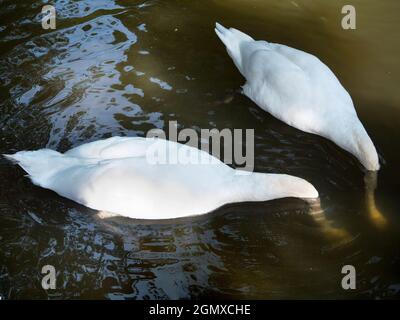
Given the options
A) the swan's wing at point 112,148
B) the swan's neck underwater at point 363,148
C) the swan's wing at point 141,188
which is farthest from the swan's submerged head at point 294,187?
the swan's wing at point 112,148

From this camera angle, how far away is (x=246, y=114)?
6.36 meters

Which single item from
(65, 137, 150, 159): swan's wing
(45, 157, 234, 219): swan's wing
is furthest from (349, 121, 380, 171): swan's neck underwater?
(65, 137, 150, 159): swan's wing

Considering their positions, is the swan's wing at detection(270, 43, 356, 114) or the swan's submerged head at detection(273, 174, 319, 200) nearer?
the swan's submerged head at detection(273, 174, 319, 200)

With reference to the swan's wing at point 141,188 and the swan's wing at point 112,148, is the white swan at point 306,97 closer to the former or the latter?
the swan's wing at point 141,188

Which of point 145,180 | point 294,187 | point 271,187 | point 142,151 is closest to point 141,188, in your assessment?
point 145,180

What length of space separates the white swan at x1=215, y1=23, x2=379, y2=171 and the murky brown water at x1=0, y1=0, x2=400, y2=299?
0.12 metres

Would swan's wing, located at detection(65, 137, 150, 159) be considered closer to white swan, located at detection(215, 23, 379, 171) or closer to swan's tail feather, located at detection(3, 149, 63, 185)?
swan's tail feather, located at detection(3, 149, 63, 185)

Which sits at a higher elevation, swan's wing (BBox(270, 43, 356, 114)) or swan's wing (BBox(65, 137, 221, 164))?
swan's wing (BBox(270, 43, 356, 114))

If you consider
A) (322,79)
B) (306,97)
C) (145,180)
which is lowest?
(145,180)

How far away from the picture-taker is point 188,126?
6062mm

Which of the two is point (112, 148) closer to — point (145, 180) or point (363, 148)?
point (145, 180)

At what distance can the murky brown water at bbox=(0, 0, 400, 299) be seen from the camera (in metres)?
4.62

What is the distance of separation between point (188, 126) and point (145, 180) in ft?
4.15

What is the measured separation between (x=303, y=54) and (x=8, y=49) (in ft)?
10.4
